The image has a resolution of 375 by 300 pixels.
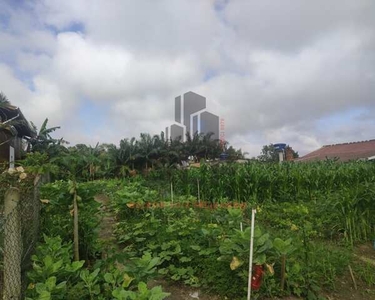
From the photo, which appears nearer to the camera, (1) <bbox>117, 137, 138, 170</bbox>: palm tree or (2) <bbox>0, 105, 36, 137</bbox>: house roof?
(2) <bbox>0, 105, 36, 137</bbox>: house roof

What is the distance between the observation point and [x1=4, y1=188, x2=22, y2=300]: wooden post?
7.17ft

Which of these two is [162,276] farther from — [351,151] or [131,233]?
[351,151]

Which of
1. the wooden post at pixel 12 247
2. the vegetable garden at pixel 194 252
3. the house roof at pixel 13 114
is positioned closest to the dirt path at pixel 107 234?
the vegetable garden at pixel 194 252

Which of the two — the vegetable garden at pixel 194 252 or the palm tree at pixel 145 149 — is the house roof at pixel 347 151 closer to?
the palm tree at pixel 145 149

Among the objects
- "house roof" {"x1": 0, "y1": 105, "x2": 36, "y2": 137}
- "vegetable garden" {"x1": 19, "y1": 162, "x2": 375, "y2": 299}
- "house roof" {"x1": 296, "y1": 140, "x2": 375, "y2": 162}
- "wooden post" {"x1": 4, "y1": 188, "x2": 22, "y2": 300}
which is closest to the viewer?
"wooden post" {"x1": 4, "y1": 188, "x2": 22, "y2": 300}

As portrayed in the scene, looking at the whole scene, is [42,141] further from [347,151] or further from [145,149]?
[347,151]

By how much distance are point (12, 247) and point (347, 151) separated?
29600 mm

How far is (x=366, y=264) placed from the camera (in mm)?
3830

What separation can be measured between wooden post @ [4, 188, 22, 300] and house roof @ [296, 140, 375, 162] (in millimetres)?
24129

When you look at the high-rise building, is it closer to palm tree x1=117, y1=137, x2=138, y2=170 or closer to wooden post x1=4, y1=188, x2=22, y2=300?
palm tree x1=117, y1=137, x2=138, y2=170

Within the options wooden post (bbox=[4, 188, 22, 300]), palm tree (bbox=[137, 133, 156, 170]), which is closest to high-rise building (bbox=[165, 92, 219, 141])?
palm tree (bbox=[137, 133, 156, 170])

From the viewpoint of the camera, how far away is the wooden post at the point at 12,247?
219 cm

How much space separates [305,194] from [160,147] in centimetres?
1209

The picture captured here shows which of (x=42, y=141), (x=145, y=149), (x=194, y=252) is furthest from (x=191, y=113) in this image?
(x=194, y=252)
